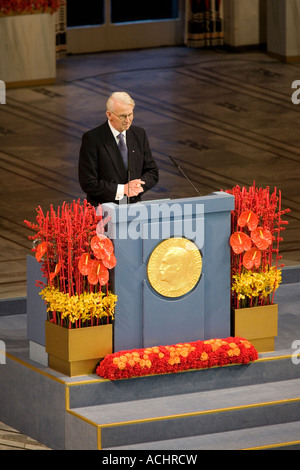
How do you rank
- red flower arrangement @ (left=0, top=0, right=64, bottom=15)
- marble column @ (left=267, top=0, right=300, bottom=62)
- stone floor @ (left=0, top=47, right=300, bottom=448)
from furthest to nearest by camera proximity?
marble column @ (left=267, top=0, right=300, bottom=62) < red flower arrangement @ (left=0, top=0, right=64, bottom=15) < stone floor @ (left=0, top=47, right=300, bottom=448)

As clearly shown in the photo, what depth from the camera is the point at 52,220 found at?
272 inches

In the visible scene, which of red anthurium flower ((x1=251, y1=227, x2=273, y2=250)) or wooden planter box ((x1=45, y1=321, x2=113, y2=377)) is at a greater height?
red anthurium flower ((x1=251, y1=227, x2=273, y2=250))

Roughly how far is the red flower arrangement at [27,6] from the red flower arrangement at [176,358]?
26.4 ft

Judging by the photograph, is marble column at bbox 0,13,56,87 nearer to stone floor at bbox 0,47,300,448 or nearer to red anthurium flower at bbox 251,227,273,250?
stone floor at bbox 0,47,300,448

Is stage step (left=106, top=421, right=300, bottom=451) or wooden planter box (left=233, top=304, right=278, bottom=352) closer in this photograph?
stage step (left=106, top=421, right=300, bottom=451)

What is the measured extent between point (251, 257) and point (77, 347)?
1.05 metres

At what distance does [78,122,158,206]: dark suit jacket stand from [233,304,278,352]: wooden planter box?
90 centimetres

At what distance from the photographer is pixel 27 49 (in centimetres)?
1480

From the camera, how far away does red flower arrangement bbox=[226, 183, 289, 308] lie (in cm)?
704

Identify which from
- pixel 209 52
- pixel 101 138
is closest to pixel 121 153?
pixel 101 138

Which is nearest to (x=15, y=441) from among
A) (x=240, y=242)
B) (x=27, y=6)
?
(x=240, y=242)

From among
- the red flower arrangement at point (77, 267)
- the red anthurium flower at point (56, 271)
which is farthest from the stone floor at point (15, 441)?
the red anthurium flower at point (56, 271)

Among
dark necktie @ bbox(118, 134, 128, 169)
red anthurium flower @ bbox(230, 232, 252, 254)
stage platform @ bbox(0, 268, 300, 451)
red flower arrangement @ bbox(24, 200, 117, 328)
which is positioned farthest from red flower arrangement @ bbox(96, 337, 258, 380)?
dark necktie @ bbox(118, 134, 128, 169)

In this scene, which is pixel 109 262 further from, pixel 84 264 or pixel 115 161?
pixel 115 161
